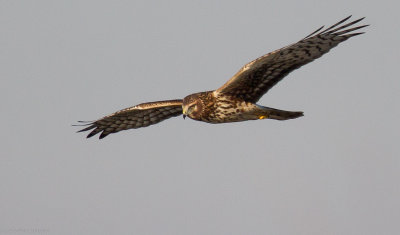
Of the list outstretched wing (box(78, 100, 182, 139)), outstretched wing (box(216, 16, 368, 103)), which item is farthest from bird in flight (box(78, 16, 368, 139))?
outstretched wing (box(78, 100, 182, 139))

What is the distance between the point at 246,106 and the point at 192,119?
1.02 metres

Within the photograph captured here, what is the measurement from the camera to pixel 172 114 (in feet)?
54.0

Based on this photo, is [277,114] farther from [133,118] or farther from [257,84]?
[133,118]

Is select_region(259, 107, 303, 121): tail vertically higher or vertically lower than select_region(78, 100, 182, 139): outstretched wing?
lower

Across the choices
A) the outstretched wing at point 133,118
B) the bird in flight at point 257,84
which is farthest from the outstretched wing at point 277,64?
the outstretched wing at point 133,118

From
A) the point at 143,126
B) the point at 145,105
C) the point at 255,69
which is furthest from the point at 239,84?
the point at 143,126

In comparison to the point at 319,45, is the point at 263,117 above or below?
below

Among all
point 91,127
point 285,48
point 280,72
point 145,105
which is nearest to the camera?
point 285,48

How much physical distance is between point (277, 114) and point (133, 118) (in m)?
3.63

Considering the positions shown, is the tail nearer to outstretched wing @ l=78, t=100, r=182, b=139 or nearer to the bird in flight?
the bird in flight

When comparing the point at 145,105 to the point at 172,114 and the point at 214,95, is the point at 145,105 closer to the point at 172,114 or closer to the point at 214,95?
the point at 172,114

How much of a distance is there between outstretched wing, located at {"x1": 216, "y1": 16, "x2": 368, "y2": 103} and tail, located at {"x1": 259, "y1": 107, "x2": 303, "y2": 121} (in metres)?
0.30

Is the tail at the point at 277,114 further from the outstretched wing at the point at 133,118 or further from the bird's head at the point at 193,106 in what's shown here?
the outstretched wing at the point at 133,118

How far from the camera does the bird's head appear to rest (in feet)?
46.8
